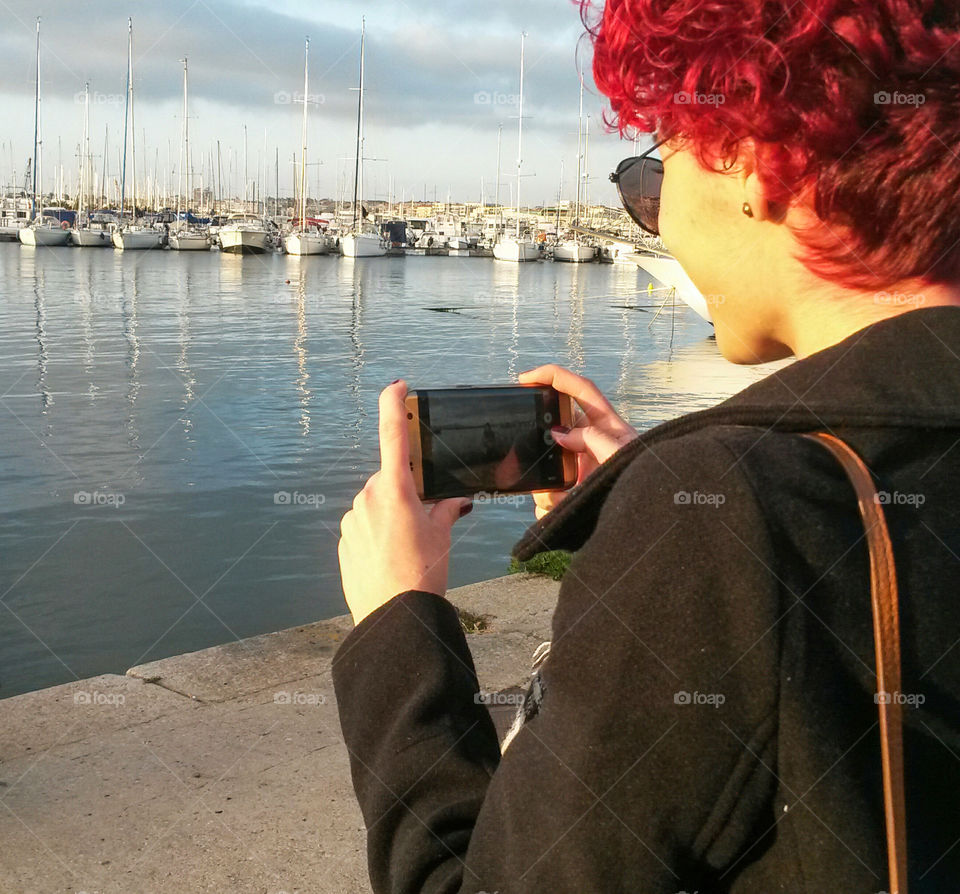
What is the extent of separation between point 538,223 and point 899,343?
128925mm

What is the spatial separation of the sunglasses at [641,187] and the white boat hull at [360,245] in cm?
8205

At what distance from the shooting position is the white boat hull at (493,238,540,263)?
88.4 m

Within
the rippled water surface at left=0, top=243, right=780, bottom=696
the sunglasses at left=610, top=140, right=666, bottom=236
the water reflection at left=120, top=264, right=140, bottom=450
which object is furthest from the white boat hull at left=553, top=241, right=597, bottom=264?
the sunglasses at left=610, top=140, right=666, bottom=236

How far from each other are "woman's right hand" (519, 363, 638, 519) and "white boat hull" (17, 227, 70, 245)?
86.4 meters

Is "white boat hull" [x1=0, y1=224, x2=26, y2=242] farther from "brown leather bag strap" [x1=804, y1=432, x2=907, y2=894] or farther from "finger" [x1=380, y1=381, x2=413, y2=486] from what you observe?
"brown leather bag strap" [x1=804, y1=432, x2=907, y2=894]

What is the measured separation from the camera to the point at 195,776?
3.96 meters

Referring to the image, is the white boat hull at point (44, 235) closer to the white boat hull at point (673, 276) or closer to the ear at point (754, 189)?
the white boat hull at point (673, 276)

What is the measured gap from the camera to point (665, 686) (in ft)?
3.25

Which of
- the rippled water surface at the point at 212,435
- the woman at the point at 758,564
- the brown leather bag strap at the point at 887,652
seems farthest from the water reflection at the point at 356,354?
the brown leather bag strap at the point at 887,652

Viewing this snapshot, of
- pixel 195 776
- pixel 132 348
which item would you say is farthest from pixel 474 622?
pixel 132 348

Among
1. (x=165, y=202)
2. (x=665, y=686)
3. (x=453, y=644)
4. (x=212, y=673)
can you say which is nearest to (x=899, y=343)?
(x=665, y=686)

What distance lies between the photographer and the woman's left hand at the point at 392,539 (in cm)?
141

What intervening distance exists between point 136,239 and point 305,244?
12.2m

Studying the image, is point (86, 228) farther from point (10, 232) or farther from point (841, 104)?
point (841, 104)
